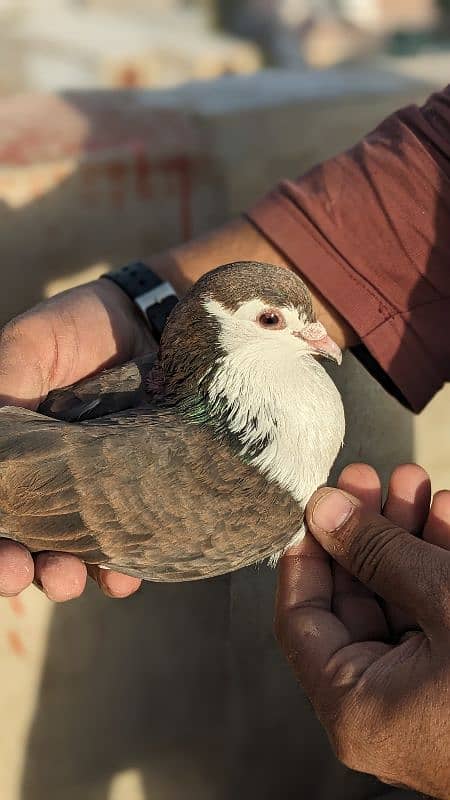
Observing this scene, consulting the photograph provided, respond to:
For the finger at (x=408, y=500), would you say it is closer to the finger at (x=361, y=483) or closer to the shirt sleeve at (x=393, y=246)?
the finger at (x=361, y=483)

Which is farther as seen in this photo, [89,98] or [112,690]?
[89,98]

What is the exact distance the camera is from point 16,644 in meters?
3.59

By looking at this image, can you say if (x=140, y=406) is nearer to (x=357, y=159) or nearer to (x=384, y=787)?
(x=357, y=159)

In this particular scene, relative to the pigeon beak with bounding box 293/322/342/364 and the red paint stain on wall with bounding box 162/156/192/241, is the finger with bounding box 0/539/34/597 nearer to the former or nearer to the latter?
the pigeon beak with bounding box 293/322/342/364

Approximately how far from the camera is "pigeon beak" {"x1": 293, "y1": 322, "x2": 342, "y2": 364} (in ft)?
8.64

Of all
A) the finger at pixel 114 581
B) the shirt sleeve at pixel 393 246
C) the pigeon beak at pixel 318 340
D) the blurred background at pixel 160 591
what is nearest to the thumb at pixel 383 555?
the pigeon beak at pixel 318 340

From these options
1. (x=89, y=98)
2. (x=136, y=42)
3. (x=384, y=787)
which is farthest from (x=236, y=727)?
(x=136, y=42)

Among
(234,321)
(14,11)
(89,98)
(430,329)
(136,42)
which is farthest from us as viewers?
(14,11)

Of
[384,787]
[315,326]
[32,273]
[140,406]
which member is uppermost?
[315,326]

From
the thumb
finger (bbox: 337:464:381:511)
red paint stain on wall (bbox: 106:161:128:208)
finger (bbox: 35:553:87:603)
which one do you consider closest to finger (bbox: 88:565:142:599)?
finger (bbox: 35:553:87:603)

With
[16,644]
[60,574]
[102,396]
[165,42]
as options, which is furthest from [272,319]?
[165,42]

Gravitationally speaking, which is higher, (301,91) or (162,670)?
(301,91)

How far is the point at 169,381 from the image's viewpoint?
104 inches

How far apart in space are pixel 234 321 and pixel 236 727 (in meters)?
2.00
